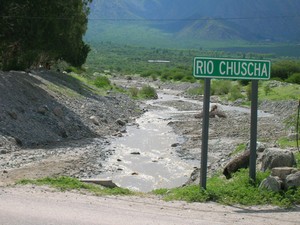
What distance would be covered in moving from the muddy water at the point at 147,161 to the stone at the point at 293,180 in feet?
25.8

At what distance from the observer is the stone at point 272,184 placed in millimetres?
10602

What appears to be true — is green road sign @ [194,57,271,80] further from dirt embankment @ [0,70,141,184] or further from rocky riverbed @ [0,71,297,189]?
dirt embankment @ [0,70,141,184]

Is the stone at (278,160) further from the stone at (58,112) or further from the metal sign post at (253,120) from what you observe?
the stone at (58,112)

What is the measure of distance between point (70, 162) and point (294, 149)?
361 inches

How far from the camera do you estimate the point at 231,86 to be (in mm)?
77188

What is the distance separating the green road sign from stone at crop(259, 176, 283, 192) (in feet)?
6.70

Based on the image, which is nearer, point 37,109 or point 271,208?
point 271,208

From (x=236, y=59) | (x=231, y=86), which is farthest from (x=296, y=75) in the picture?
(x=236, y=59)

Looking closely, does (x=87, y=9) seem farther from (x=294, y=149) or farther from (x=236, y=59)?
(x=236, y=59)

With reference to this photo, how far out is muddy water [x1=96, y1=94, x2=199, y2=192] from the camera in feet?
65.8

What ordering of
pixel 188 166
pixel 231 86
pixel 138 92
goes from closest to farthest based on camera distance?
pixel 188 166 < pixel 138 92 < pixel 231 86

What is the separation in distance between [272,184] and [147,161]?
1447 cm

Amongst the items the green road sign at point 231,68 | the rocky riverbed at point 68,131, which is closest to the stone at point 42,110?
the rocky riverbed at point 68,131

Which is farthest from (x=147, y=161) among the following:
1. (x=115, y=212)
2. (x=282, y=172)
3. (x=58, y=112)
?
(x=115, y=212)
